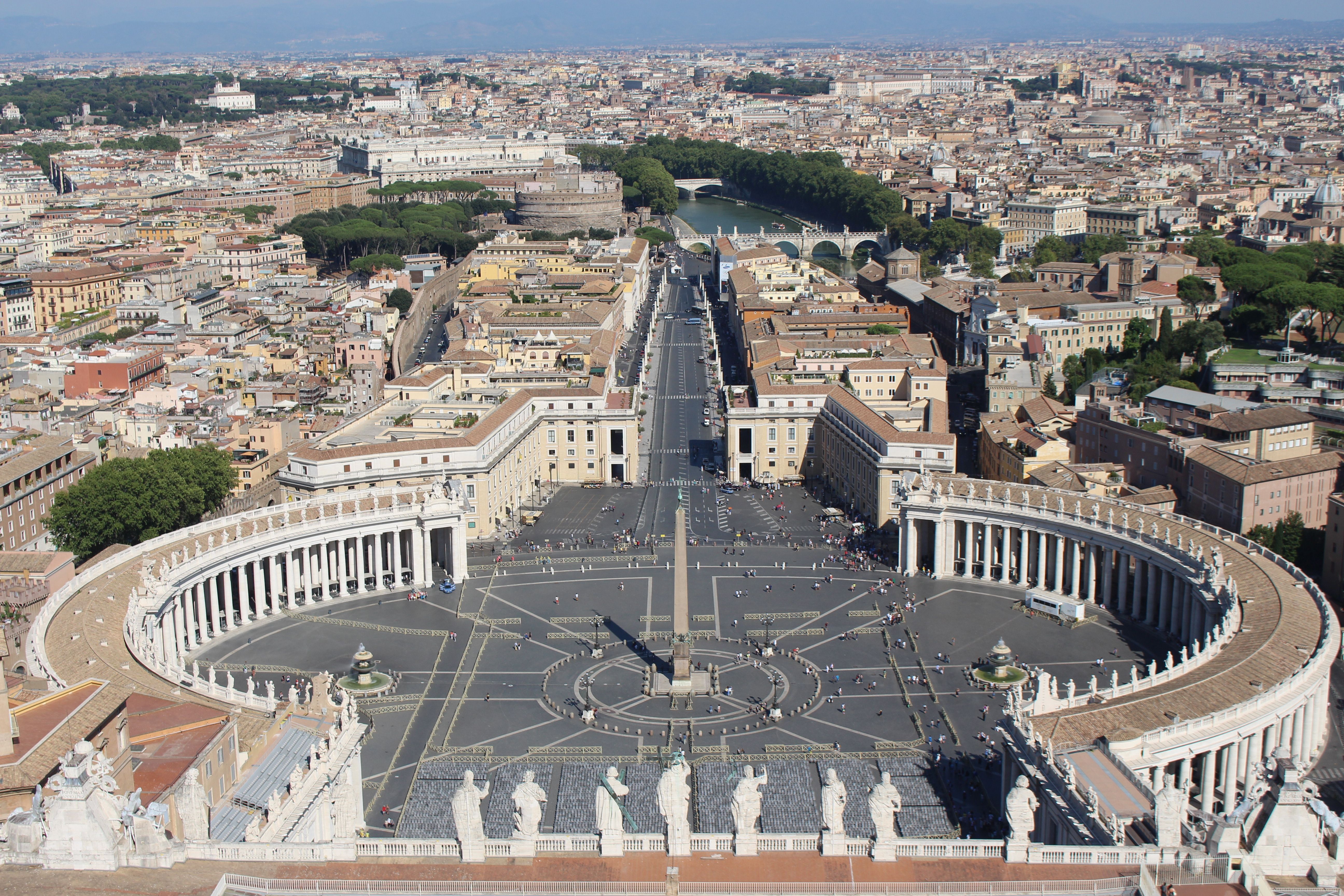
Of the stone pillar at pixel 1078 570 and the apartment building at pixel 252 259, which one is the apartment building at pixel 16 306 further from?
the stone pillar at pixel 1078 570

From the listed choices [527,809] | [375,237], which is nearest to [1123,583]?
[527,809]

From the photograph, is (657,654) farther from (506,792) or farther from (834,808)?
(834,808)

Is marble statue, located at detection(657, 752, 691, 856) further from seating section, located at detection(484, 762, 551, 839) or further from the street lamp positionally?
the street lamp

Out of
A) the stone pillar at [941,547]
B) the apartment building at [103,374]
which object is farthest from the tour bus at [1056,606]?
the apartment building at [103,374]

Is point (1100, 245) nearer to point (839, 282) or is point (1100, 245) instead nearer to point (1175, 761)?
point (839, 282)

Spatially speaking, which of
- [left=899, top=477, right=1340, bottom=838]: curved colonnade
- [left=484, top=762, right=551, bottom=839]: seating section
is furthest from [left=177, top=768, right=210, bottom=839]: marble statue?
[left=899, top=477, right=1340, bottom=838]: curved colonnade
